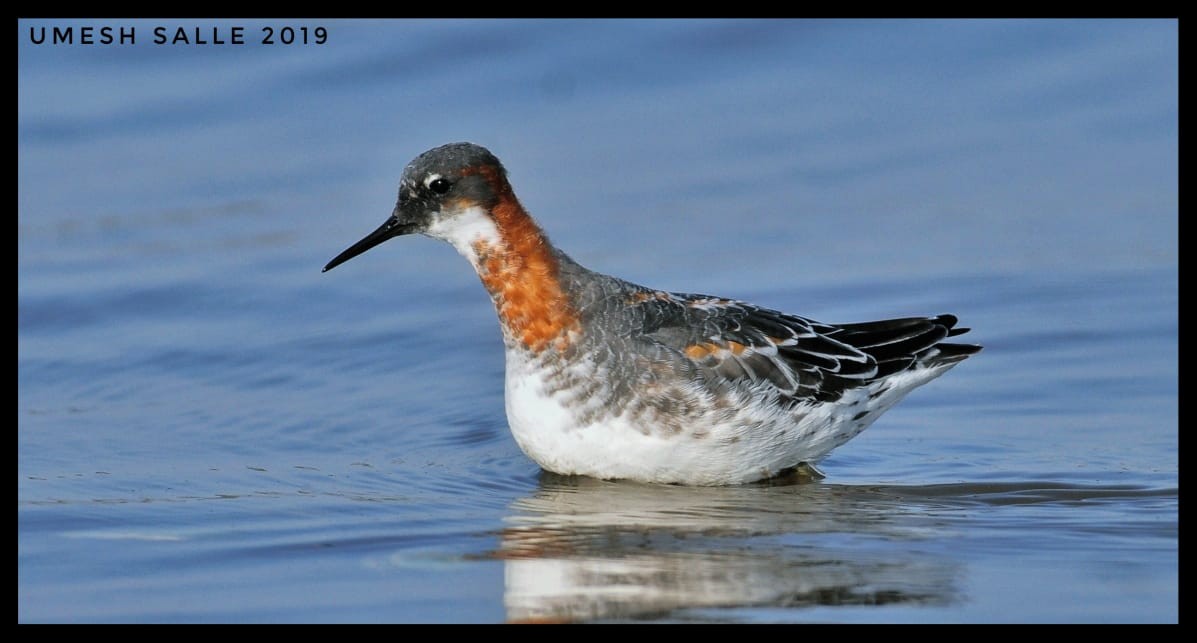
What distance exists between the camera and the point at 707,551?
21.7 feet

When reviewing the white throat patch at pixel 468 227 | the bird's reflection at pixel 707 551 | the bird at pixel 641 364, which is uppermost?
the white throat patch at pixel 468 227

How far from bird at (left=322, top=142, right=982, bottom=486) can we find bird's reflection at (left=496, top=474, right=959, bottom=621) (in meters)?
0.21

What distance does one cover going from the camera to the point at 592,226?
1185 centimetres

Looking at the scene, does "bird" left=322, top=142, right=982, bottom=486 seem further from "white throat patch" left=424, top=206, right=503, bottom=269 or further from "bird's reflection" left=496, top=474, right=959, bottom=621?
"bird's reflection" left=496, top=474, right=959, bottom=621

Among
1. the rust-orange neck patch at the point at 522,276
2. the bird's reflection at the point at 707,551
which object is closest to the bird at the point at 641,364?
the rust-orange neck patch at the point at 522,276

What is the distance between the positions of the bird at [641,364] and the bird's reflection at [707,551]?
209 mm

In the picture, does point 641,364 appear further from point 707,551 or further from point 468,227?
point 707,551

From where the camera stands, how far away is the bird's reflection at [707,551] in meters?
6.00

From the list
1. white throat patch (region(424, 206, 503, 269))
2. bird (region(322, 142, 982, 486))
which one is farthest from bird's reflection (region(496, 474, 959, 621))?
white throat patch (region(424, 206, 503, 269))

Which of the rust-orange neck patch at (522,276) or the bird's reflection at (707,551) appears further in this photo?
the rust-orange neck patch at (522,276)

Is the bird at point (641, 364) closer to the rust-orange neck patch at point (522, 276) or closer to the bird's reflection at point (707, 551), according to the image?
the rust-orange neck patch at point (522, 276)

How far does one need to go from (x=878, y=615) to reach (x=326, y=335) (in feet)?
17.3

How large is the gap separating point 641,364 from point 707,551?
1.32 metres

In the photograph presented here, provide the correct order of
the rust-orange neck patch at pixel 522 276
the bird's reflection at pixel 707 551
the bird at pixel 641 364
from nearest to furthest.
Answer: the bird's reflection at pixel 707 551 < the bird at pixel 641 364 < the rust-orange neck patch at pixel 522 276
